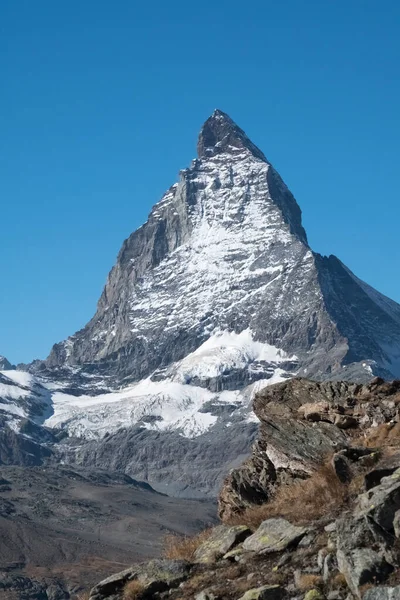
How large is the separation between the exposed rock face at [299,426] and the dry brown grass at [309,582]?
594 centimetres

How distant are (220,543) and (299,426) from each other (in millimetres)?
5390

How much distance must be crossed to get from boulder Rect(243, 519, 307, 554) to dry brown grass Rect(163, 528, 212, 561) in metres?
1.78

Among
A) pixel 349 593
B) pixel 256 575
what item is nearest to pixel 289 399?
pixel 256 575

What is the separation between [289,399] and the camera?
1193 inches

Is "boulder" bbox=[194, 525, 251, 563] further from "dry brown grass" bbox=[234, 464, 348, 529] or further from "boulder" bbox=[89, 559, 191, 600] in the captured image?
"boulder" bbox=[89, 559, 191, 600]

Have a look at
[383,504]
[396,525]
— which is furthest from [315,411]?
[396,525]

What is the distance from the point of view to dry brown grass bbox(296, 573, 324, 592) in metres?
18.7

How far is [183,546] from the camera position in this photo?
2416 cm

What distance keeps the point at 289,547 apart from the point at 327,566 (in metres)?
2.10

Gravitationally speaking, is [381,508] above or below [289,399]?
below

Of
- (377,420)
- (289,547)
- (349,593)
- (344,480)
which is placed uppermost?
(377,420)

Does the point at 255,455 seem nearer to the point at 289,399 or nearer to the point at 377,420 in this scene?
the point at 289,399

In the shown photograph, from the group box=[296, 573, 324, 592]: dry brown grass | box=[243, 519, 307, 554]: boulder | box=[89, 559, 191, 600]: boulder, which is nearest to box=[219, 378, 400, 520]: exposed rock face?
box=[243, 519, 307, 554]: boulder

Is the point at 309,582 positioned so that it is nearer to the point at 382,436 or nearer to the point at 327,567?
the point at 327,567
